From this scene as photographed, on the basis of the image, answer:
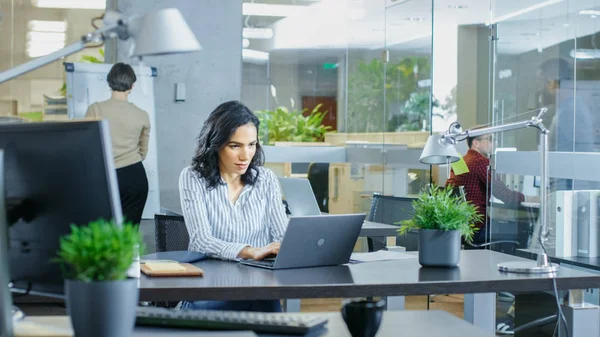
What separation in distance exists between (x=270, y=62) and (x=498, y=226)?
2.88 meters

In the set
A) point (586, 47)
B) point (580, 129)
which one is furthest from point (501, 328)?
point (586, 47)

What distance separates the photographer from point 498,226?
18.2 feet

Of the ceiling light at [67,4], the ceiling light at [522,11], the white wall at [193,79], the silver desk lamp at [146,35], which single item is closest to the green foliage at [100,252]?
the silver desk lamp at [146,35]

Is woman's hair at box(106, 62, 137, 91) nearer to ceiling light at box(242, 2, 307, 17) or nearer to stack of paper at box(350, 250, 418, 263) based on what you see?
ceiling light at box(242, 2, 307, 17)

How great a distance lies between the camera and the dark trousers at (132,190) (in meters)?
5.70

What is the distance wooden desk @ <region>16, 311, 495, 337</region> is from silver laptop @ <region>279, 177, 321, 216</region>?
2689 mm

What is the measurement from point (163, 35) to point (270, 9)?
5737 mm

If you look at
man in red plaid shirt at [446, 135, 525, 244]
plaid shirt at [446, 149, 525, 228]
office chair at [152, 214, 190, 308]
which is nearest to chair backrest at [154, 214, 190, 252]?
office chair at [152, 214, 190, 308]

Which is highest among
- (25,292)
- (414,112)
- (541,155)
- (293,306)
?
(414,112)

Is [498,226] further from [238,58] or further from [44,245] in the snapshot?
[44,245]

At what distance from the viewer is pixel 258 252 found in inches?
112

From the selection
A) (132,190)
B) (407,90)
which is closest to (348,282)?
(132,190)

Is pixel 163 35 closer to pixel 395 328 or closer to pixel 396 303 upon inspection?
pixel 395 328

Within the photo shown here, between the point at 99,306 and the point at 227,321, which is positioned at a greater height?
the point at 99,306
